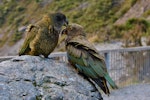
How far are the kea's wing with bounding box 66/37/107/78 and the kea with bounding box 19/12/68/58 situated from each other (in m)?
0.25

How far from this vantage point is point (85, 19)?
5809cm

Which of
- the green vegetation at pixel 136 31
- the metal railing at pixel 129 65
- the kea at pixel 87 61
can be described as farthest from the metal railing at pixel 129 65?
the green vegetation at pixel 136 31

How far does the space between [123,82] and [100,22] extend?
41.8 m

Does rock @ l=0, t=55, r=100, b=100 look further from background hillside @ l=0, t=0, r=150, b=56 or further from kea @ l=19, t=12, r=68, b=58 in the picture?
background hillside @ l=0, t=0, r=150, b=56

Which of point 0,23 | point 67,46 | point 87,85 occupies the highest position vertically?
point 67,46

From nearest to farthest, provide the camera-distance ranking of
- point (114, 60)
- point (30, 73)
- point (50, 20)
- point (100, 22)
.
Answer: point (30, 73)
point (50, 20)
point (114, 60)
point (100, 22)

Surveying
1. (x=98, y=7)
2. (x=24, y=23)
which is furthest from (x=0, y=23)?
(x=98, y=7)

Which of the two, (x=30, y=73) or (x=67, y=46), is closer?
(x=30, y=73)

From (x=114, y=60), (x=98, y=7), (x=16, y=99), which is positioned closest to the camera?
(x=16, y=99)

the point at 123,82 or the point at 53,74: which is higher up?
the point at 53,74

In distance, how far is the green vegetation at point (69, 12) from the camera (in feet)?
177

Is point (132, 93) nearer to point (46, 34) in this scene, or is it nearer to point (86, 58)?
point (86, 58)

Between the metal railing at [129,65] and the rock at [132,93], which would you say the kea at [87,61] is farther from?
the metal railing at [129,65]

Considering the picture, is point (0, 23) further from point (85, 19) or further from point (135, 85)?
point (135, 85)
